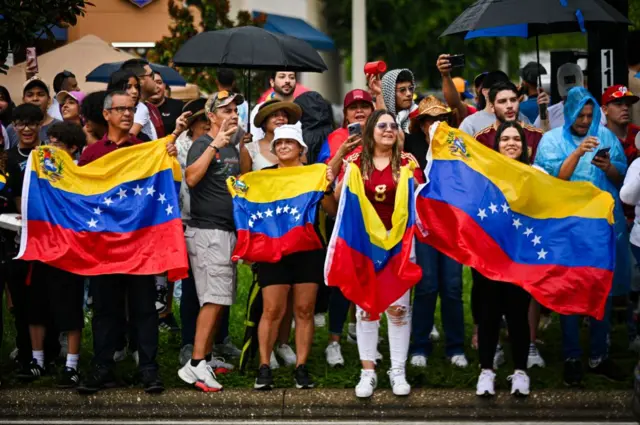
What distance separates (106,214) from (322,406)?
7.27 ft

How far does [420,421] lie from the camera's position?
998 centimetres

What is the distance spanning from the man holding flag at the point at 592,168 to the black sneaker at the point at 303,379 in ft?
6.36

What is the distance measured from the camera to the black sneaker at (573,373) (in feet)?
34.3

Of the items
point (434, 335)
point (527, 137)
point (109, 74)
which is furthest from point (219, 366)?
point (109, 74)

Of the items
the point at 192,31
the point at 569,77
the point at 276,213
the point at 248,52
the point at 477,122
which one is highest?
the point at 192,31

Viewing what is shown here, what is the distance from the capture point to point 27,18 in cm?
1076

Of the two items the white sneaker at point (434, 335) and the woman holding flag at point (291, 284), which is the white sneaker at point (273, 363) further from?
the white sneaker at point (434, 335)

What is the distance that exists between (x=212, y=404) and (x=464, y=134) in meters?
2.76

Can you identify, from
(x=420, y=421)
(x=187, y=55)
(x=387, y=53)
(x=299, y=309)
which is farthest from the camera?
(x=387, y=53)

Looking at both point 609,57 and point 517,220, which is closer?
point 517,220

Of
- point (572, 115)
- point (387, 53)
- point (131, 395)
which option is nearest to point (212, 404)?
point (131, 395)

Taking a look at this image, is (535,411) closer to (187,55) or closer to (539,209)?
(539,209)

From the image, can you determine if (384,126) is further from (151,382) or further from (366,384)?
(151,382)

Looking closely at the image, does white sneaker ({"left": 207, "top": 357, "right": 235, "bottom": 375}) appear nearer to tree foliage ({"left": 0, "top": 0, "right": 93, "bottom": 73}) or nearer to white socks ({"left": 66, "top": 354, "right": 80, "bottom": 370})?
white socks ({"left": 66, "top": 354, "right": 80, "bottom": 370})
